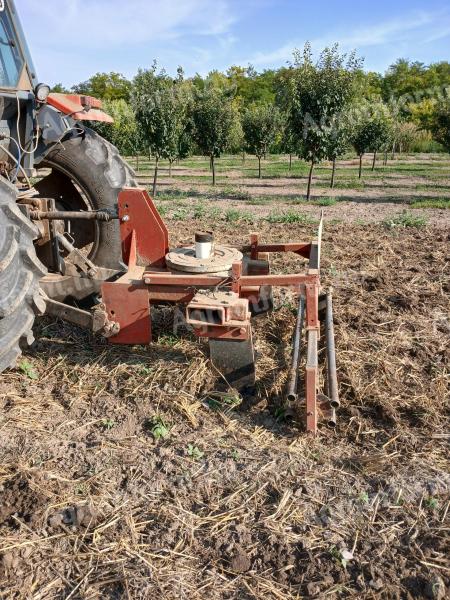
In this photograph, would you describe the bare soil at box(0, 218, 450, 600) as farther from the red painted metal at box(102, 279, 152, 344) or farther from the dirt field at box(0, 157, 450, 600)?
the red painted metal at box(102, 279, 152, 344)

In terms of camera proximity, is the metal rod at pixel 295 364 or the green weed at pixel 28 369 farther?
the green weed at pixel 28 369

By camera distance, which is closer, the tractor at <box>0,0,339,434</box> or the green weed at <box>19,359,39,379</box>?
the tractor at <box>0,0,339,434</box>

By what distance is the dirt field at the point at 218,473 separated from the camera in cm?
219

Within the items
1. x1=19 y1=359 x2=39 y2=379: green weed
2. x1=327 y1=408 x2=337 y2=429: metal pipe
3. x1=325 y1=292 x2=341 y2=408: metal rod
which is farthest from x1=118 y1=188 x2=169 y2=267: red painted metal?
x1=327 y1=408 x2=337 y2=429: metal pipe

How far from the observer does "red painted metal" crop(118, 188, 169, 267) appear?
3.73 metres

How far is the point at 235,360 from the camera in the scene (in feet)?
11.1

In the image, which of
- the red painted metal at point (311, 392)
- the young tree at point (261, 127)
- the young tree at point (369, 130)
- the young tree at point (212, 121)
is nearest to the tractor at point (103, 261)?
the red painted metal at point (311, 392)

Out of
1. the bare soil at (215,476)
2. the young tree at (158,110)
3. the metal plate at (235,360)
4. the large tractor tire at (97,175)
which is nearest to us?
the bare soil at (215,476)

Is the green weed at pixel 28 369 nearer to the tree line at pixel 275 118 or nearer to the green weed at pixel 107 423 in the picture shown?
the green weed at pixel 107 423

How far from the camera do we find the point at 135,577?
7.09ft

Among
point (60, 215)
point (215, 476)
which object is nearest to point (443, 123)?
point (60, 215)

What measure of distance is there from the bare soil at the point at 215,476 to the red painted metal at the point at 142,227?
2.25ft

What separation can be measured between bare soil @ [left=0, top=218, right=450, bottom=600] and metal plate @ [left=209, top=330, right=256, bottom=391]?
0.12 meters

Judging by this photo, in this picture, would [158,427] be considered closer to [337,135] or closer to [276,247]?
[276,247]
